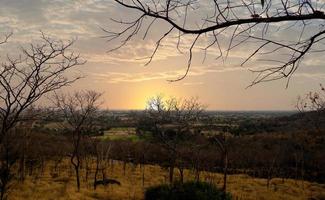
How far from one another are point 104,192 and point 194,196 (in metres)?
11.2

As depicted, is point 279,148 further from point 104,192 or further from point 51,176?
point 104,192

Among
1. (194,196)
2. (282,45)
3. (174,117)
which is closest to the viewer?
(282,45)

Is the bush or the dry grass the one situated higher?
the bush

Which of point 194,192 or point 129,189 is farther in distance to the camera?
point 129,189

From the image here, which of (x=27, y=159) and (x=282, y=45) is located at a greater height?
(x=282, y=45)

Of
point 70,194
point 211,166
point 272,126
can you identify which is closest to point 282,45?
point 70,194

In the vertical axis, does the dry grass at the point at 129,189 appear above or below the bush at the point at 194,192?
below

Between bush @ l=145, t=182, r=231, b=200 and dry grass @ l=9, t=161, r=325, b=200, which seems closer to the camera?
bush @ l=145, t=182, r=231, b=200

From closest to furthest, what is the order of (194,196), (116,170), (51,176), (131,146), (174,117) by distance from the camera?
(194,196)
(174,117)
(51,176)
(116,170)
(131,146)

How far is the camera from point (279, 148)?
55844mm

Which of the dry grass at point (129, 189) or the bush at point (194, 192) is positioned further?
the dry grass at point (129, 189)

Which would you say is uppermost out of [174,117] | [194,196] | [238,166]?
[174,117]

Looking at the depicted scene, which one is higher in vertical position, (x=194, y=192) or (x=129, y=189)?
(x=194, y=192)

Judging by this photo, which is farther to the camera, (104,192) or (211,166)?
(211,166)
